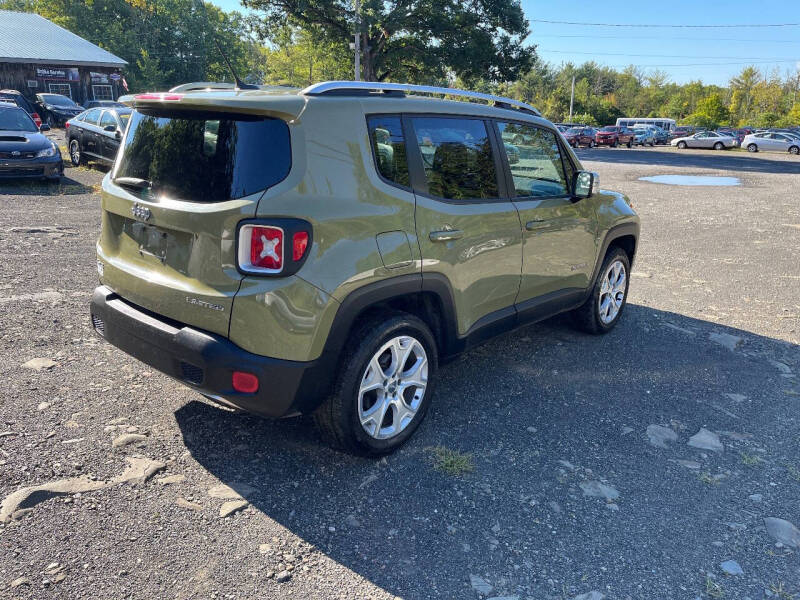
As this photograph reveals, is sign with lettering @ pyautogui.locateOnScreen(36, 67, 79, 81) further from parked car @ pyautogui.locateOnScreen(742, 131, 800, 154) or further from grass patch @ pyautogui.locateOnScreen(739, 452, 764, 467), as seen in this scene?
parked car @ pyautogui.locateOnScreen(742, 131, 800, 154)

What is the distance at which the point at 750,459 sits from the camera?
342 centimetres

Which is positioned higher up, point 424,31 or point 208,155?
point 424,31

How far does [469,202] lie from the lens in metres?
3.56

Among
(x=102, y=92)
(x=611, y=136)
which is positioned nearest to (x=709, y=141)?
(x=611, y=136)

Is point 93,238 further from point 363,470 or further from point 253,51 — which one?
point 253,51

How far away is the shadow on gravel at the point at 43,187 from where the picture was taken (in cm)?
1139

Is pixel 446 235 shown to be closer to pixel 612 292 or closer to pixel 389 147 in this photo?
pixel 389 147

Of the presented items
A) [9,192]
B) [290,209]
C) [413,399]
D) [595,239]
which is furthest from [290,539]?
[9,192]

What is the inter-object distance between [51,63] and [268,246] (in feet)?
136

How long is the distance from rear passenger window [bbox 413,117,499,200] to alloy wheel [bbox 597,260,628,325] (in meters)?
1.85

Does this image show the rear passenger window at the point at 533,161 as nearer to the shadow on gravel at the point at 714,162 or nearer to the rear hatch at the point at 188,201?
the rear hatch at the point at 188,201

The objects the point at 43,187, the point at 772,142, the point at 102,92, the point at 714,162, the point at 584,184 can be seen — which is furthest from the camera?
the point at 772,142

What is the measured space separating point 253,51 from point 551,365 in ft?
335

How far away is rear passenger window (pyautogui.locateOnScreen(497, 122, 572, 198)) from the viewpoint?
13.1ft
